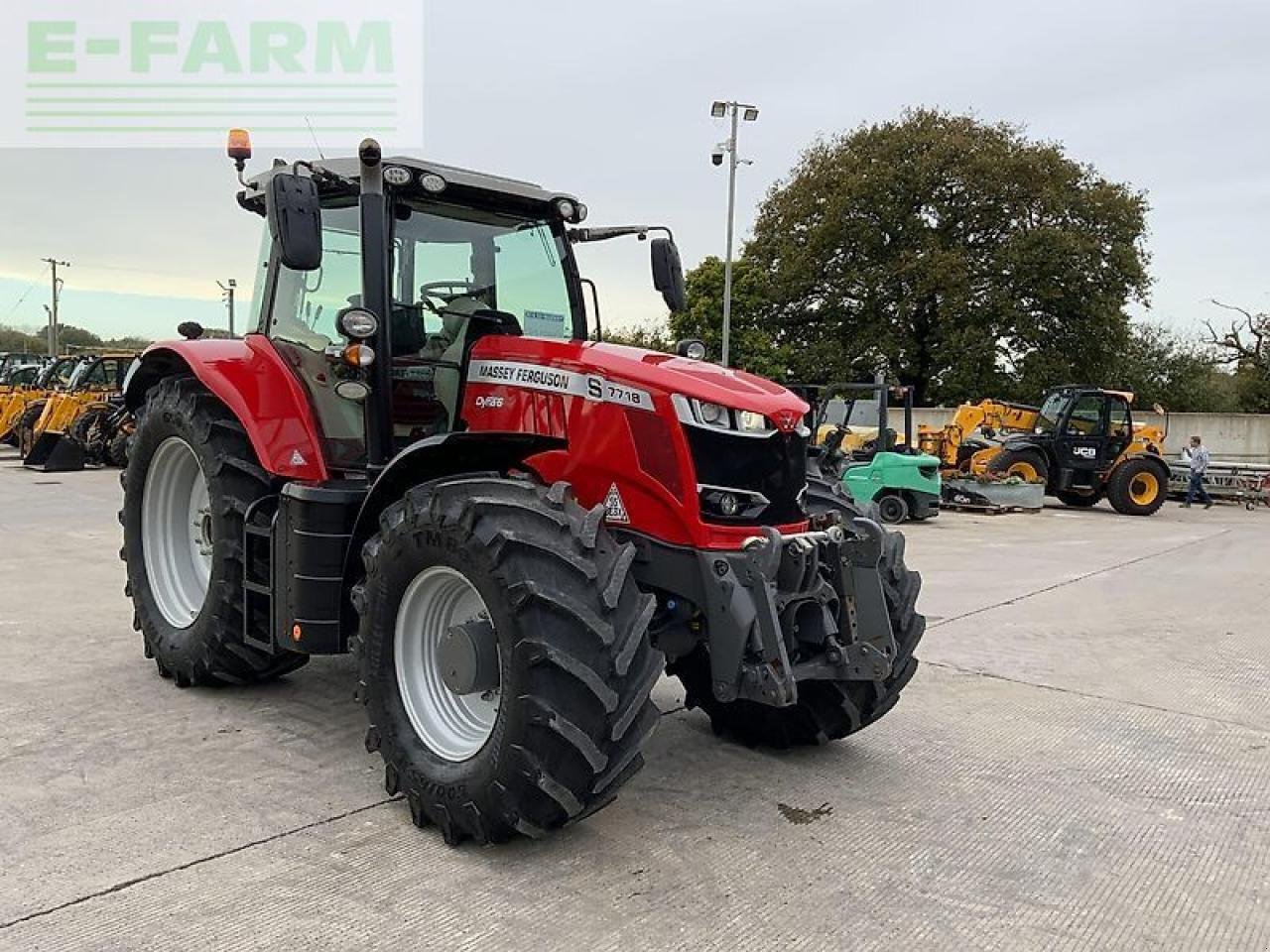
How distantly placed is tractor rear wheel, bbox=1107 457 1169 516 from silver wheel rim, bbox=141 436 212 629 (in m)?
16.8

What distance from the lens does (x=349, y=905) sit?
3.07 metres

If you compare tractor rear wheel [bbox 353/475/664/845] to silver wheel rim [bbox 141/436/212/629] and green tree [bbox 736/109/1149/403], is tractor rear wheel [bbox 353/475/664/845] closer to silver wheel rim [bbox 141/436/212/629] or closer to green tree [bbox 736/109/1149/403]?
silver wheel rim [bbox 141/436/212/629]

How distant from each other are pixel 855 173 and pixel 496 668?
34358 mm

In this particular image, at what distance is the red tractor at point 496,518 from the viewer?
10.8ft

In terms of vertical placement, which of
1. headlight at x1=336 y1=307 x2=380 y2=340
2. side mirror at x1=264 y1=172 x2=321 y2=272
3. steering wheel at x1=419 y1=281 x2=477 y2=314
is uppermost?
side mirror at x1=264 y1=172 x2=321 y2=272

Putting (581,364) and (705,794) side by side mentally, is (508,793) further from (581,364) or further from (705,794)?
(581,364)

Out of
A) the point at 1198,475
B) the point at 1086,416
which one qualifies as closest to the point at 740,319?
the point at 1198,475

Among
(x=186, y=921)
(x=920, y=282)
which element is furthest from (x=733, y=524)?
(x=920, y=282)

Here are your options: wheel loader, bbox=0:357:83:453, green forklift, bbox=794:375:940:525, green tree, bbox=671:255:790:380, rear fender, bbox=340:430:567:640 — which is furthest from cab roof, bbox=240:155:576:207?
green tree, bbox=671:255:790:380

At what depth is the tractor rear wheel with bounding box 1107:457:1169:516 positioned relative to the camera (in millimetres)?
18406

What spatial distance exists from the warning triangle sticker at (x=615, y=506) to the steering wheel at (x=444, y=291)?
1.37m

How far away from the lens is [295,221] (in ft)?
12.6

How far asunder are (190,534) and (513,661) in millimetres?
3149

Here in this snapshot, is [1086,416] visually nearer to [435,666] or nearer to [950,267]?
[950,267]
